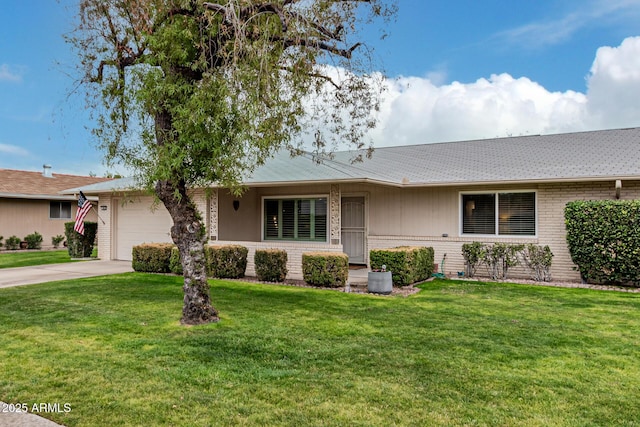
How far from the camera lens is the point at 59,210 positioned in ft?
78.0

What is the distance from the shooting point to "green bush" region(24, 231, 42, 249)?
21.8 meters

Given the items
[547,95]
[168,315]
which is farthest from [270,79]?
[547,95]

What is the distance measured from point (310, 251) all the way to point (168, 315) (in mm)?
4693

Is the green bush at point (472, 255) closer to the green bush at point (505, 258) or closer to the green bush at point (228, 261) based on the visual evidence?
the green bush at point (505, 258)

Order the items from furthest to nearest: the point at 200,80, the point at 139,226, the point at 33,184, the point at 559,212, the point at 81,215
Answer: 1. the point at 33,184
2. the point at 139,226
3. the point at 81,215
4. the point at 559,212
5. the point at 200,80

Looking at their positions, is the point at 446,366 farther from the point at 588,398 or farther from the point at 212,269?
the point at 212,269

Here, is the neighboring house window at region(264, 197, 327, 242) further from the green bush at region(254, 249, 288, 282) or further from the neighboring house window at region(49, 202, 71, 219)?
the neighboring house window at region(49, 202, 71, 219)

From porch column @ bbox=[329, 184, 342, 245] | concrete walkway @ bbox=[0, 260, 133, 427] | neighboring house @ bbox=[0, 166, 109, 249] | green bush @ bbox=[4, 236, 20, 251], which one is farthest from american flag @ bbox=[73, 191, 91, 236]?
porch column @ bbox=[329, 184, 342, 245]

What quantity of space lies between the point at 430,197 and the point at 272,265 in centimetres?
504

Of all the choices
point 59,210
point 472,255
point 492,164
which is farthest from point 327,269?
point 59,210

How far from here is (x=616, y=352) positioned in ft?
17.1

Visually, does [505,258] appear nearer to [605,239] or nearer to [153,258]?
[605,239]

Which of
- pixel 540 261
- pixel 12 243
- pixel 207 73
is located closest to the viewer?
pixel 207 73

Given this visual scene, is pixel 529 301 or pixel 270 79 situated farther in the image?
pixel 529 301
